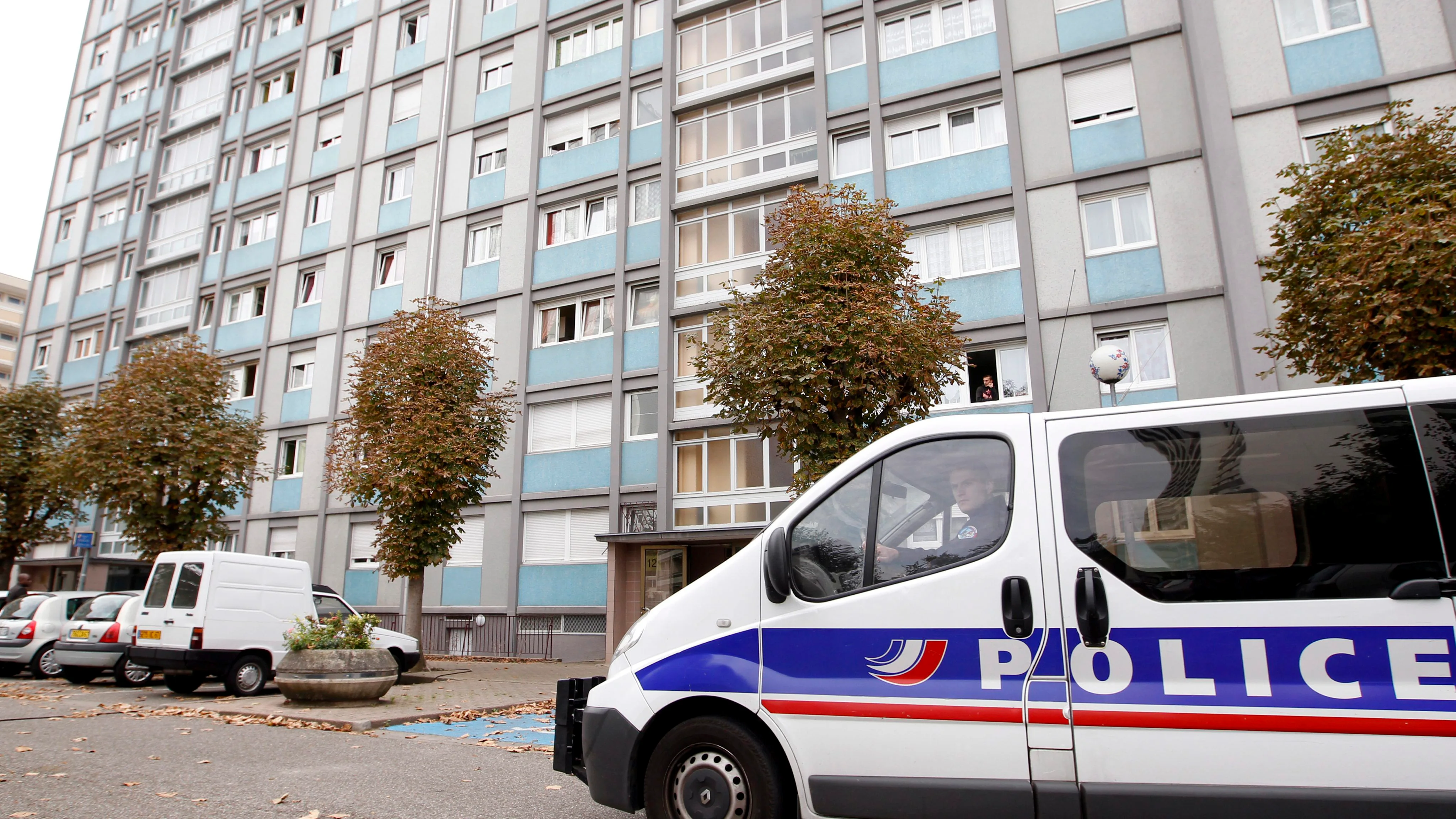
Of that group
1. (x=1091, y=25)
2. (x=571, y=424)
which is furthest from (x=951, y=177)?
(x=571, y=424)

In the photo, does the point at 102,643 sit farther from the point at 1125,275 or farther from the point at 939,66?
the point at 939,66

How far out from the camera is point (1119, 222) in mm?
16750

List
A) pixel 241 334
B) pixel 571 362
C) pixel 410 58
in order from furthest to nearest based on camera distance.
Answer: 1. pixel 241 334
2. pixel 410 58
3. pixel 571 362

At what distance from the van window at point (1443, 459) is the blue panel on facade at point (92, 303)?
3980 centimetres

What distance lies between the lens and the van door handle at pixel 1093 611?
379cm

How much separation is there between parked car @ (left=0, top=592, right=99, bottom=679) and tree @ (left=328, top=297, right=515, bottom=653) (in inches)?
188

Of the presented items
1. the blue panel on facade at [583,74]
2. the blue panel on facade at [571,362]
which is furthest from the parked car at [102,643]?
the blue panel on facade at [583,74]

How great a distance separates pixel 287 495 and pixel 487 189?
1070 cm

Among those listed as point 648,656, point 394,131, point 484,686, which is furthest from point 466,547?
point 648,656

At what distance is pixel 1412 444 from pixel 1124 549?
1.23m

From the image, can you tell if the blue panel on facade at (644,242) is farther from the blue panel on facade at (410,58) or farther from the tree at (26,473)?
the tree at (26,473)

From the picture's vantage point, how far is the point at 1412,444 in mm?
3676

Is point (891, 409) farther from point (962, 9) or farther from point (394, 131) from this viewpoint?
point (394, 131)

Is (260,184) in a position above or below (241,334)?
above
